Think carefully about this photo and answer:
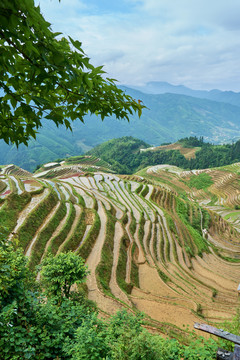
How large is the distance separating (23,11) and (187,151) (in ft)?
504

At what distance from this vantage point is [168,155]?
141 m

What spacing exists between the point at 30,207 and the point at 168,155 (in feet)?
423

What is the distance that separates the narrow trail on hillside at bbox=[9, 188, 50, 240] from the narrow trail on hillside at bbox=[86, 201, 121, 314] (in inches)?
264

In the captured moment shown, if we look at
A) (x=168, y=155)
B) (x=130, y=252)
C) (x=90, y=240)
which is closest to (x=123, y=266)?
(x=130, y=252)

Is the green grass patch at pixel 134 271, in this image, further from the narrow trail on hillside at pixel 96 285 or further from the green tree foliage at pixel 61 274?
the green tree foliage at pixel 61 274

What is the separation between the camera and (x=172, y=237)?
29.6 meters

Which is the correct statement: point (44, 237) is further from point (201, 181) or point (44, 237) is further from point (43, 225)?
point (201, 181)

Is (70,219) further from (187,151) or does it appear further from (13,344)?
(187,151)

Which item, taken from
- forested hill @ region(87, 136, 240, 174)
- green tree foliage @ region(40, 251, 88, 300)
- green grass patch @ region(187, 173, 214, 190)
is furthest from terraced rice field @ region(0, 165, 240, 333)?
forested hill @ region(87, 136, 240, 174)

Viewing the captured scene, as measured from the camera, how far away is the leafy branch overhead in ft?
6.01

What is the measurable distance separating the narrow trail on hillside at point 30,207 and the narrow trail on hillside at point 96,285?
6.70 meters

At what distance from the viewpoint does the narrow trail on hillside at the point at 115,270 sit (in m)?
15.1

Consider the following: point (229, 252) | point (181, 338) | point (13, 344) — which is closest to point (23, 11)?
point (13, 344)

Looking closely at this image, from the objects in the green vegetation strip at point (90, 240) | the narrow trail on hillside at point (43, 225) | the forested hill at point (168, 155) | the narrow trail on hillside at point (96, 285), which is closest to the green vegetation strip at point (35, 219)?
the narrow trail on hillside at point (43, 225)
